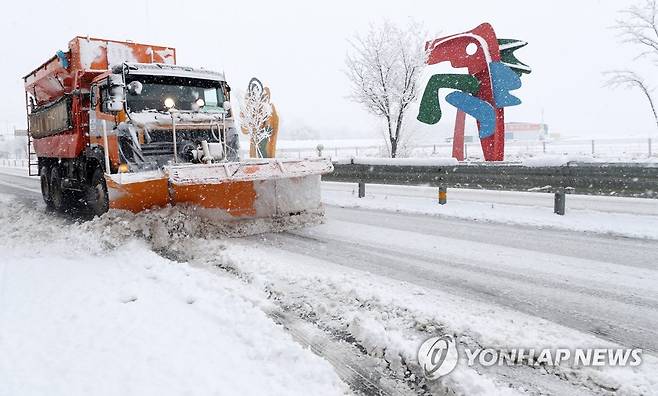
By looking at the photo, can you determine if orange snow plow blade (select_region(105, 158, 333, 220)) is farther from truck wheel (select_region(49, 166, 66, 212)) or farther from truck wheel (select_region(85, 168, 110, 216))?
truck wheel (select_region(49, 166, 66, 212))

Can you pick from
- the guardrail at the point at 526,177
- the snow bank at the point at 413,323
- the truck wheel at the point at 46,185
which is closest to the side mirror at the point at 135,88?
the snow bank at the point at 413,323

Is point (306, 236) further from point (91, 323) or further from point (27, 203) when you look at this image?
point (27, 203)

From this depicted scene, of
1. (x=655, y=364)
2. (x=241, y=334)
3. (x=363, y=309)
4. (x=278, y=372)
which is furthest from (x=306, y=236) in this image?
(x=655, y=364)

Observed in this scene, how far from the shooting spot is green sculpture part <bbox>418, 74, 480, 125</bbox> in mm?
19312

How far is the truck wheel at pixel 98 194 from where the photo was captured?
24.0 feet

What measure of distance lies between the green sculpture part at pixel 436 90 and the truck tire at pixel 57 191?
552 inches

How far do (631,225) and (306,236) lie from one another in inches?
207

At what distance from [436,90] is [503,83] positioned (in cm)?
269

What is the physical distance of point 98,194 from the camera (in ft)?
24.9

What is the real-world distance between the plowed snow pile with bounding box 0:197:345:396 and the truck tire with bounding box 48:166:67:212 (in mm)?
5269

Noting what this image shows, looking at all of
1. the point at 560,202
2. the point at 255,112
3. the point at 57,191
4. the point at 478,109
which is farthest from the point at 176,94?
the point at 255,112

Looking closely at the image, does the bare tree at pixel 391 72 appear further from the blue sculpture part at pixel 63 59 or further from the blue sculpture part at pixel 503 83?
the blue sculpture part at pixel 63 59

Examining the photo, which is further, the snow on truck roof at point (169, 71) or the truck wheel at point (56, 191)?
the truck wheel at point (56, 191)

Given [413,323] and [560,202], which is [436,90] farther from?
[413,323]
